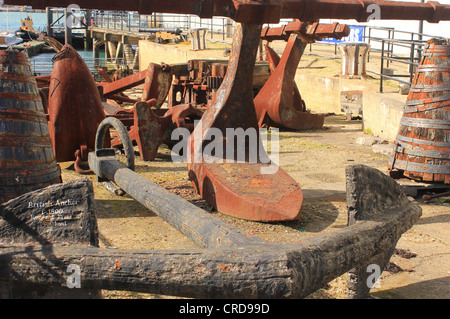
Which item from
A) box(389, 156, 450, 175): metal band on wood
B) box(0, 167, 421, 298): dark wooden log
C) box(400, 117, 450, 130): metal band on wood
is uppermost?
box(400, 117, 450, 130): metal band on wood

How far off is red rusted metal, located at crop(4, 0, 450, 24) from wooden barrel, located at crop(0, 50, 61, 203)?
1.79ft

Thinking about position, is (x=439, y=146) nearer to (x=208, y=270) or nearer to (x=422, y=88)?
(x=422, y=88)

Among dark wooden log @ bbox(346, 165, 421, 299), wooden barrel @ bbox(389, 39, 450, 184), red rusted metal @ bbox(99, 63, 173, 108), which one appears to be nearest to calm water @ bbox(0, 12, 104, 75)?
red rusted metal @ bbox(99, 63, 173, 108)

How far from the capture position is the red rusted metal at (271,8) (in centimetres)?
442

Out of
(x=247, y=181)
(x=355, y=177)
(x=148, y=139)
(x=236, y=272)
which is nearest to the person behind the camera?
(x=236, y=272)

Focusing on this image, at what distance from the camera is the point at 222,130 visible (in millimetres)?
5328

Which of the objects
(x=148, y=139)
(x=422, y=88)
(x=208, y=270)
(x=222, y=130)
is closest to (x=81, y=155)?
(x=148, y=139)

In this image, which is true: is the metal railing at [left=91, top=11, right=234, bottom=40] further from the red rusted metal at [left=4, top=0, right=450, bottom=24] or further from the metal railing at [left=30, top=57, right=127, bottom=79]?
the red rusted metal at [left=4, top=0, right=450, bottom=24]

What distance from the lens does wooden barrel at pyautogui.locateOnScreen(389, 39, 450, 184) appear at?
17.0 feet

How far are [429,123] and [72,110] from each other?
153 inches

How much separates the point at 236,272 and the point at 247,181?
2556mm

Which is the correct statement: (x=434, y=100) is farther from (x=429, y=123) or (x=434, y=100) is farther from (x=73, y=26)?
(x=73, y=26)

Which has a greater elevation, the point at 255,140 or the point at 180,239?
the point at 255,140
